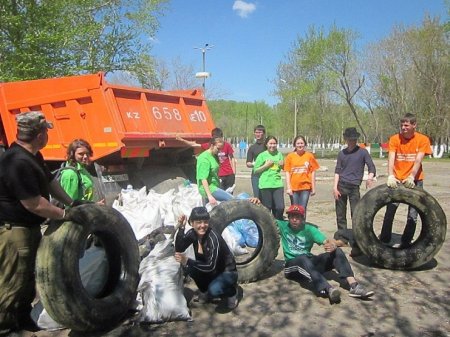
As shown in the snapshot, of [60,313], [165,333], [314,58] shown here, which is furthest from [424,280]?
[314,58]

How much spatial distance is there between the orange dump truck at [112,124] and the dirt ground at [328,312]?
2.91m

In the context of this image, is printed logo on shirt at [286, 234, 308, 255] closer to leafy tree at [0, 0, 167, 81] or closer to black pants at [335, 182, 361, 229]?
black pants at [335, 182, 361, 229]

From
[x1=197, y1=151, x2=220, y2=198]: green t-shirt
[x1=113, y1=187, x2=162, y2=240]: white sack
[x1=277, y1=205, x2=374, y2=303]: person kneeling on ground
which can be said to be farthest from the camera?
[x1=197, y1=151, x2=220, y2=198]: green t-shirt

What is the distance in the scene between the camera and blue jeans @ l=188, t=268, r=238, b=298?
4.28m

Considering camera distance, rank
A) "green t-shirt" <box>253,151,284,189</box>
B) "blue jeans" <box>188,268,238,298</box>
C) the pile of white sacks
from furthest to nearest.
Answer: "green t-shirt" <box>253,151,284,189</box> → "blue jeans" <box>188,268,238,298</box> → the pile of white sacks

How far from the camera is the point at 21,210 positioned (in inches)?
134

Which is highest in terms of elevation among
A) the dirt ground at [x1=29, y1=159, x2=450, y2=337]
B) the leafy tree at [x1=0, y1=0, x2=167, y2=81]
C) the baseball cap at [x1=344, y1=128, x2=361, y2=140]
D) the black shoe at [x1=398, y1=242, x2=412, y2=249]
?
the leafy tree at [x1=0, y1=0, x2=167, y2=81]

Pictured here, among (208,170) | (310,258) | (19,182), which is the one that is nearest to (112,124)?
(208,170)

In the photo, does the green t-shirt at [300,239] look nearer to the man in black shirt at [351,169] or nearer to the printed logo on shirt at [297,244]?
the printed logo on shirt at [297,244]

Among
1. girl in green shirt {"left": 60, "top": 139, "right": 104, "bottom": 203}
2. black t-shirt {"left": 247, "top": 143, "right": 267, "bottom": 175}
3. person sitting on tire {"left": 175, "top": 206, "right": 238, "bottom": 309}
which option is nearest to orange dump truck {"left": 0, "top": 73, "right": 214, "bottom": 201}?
black t-shirt {"left": 247, "top": 143, "right": 267, "bottom": 175}

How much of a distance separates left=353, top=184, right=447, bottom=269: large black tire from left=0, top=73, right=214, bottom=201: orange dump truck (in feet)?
11.6

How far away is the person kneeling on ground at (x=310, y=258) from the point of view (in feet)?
14.7

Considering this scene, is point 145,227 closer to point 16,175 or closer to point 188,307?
point 188,307

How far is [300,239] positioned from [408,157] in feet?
6.64
